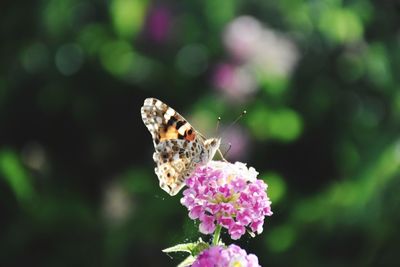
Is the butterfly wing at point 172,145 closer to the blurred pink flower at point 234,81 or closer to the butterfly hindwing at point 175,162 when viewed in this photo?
the butterfly hindwing at point 175,162

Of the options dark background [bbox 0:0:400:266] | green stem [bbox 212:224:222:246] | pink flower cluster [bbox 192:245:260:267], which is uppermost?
dark background [bbox 0:0:400:266]

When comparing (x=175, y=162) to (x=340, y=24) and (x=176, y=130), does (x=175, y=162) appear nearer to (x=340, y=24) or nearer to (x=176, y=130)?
(x=176, y=130)

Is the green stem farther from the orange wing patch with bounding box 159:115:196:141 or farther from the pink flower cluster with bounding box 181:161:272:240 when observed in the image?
the orange wing patch with bounding box 159:115:196:141

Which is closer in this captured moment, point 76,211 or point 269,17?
point 76,211

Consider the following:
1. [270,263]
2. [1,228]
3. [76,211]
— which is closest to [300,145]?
[270,263]

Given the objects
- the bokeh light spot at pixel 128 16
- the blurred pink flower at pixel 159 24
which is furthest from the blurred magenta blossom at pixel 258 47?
the bokeh light spot at pixel 128 16

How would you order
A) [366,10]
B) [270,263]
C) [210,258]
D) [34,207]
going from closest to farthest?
[210,258]
[270,263]
[34,207]
[366,10]

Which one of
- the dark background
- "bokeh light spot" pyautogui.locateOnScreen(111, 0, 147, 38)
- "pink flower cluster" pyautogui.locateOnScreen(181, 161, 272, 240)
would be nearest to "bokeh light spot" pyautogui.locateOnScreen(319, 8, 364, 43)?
the dark background

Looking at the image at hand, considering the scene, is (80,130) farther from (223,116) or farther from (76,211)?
(223,116)
